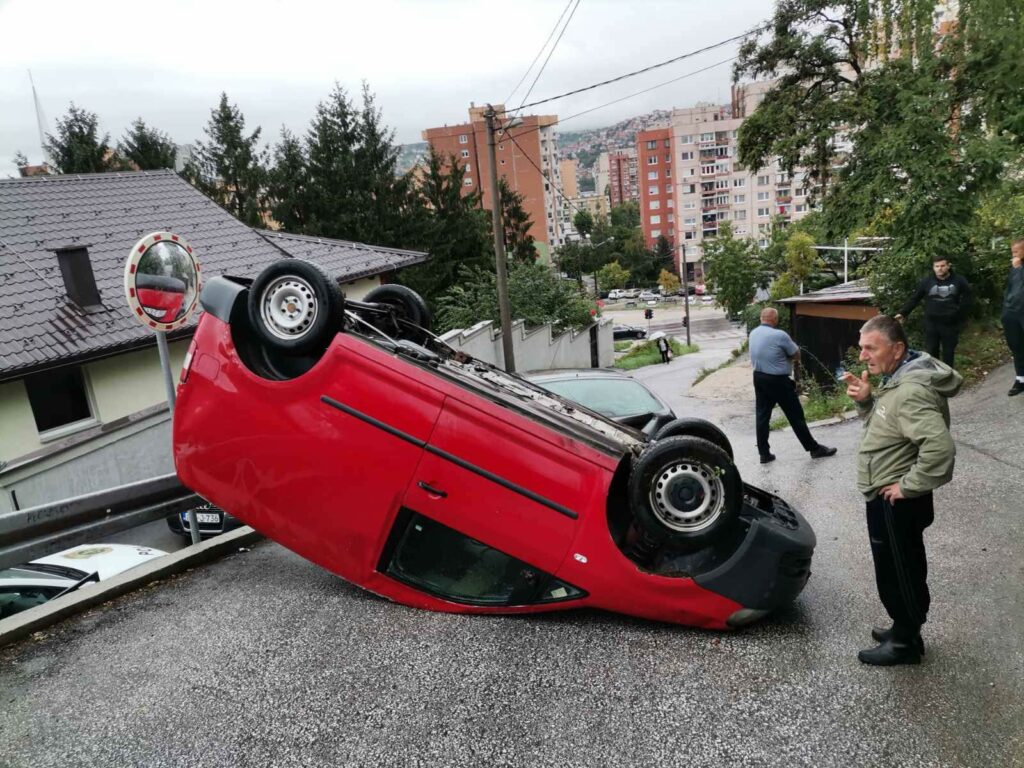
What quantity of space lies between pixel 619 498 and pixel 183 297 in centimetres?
349

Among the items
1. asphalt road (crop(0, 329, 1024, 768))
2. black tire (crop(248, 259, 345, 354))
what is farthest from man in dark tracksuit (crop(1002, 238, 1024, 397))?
black tire (crop(248, 259, 345, 354))

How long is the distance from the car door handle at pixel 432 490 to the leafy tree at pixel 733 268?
40.5 m

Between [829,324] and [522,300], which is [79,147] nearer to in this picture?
[522,300]

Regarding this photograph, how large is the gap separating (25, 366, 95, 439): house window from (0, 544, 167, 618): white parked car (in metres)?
5.29

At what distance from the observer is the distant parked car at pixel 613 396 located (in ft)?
19.9

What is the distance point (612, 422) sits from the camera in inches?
187

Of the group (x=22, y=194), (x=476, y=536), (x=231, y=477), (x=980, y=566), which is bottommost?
(x=980, y=566)

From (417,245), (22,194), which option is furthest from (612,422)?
(417,245)

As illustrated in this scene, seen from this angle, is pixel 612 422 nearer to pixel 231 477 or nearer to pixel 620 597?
pixel 620 597

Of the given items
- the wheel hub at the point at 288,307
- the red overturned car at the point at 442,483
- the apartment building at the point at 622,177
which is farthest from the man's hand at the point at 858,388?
the apartment building at the point at 622,177

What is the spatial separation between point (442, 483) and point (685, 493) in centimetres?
128

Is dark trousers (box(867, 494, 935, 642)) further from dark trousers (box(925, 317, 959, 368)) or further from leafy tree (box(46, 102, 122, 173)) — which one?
leafy tree (box(46, 102, 122, 173))

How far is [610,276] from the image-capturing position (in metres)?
87.9

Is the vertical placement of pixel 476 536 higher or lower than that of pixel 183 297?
lower
